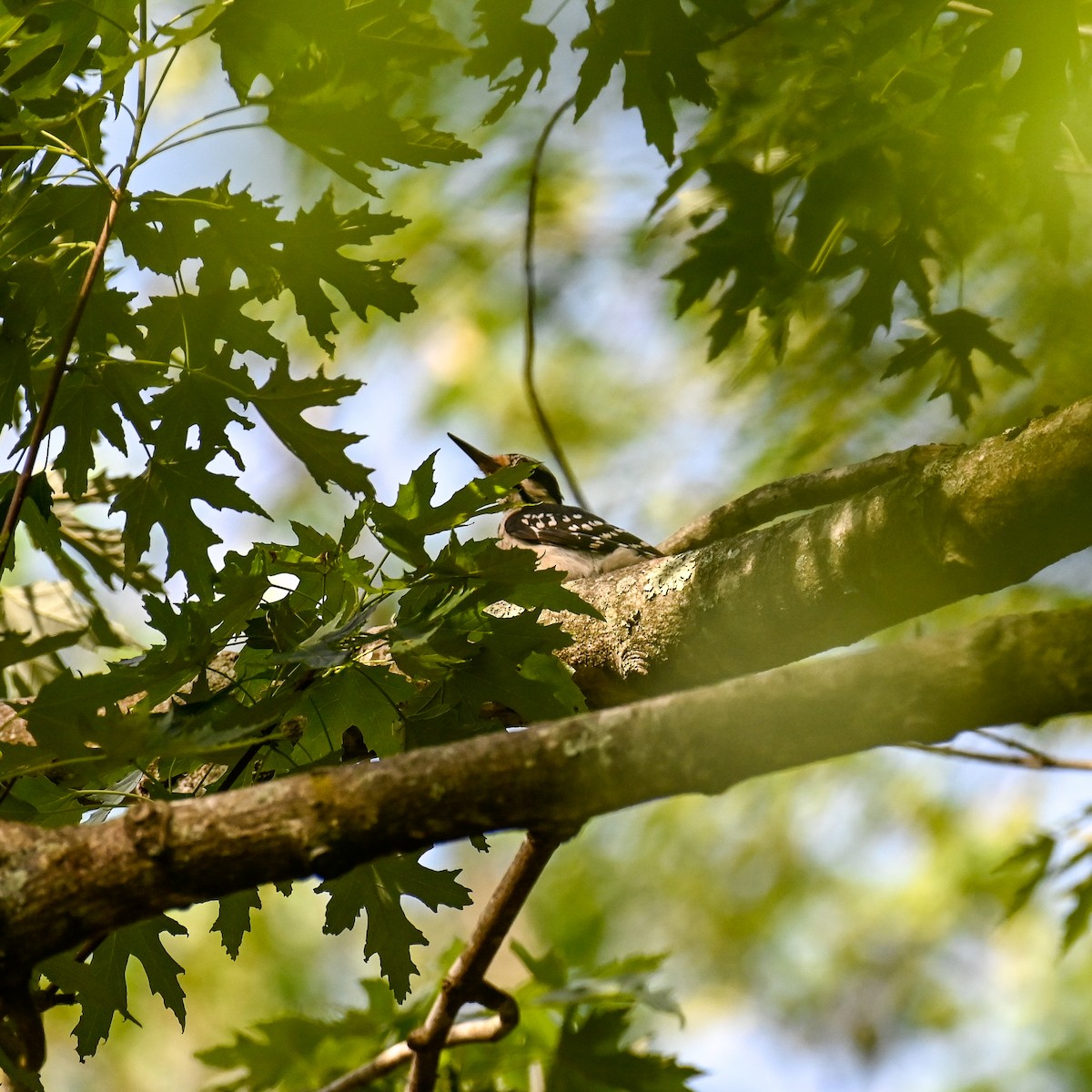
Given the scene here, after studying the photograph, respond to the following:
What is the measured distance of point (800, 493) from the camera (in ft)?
9.77

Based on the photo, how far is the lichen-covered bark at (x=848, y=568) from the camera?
2240 millimetres

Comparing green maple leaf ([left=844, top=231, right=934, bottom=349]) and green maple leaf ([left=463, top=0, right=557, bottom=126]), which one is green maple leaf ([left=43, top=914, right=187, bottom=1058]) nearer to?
green maple leaf ([left=463, top=0, right=557, bottom=126])

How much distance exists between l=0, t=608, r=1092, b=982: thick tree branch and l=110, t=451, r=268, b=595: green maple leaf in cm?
108

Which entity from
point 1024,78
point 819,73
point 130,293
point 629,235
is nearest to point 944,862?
point 629,235

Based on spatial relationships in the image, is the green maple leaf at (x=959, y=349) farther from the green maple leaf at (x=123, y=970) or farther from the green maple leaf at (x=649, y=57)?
the green maple leaf at (x=123, y=970)

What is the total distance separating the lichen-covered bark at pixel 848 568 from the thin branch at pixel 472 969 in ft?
1.56

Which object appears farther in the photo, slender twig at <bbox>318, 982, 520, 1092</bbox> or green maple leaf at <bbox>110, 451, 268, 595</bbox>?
slender twig at <bbox>318, 982, 520, 1092</bbox>

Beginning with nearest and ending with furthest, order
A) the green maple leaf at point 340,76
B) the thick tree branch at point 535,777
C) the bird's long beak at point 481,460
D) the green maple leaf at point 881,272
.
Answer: the thick tree branch at point 535,777
the green maple leaf at point 340,76
the green maple leaf at point 881,272
the bird's long beak at point 481,460

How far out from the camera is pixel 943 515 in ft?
7.69

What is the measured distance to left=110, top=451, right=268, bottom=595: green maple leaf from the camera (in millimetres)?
2588

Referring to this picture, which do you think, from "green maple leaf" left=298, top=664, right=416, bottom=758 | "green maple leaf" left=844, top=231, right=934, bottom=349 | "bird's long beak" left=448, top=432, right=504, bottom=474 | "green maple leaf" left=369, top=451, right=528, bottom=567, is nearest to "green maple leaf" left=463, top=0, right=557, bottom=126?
"green maple leaf" left=844, top=231, right=934, bottom=349

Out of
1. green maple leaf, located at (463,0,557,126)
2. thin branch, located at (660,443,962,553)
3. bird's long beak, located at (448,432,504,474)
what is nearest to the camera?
thin branch, located at (660,443,962,553)

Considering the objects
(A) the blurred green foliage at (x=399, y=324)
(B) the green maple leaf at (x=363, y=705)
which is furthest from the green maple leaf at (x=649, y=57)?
(B) the green maple leaf at (x=363, y=705)

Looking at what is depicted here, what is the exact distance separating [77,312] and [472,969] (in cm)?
176
